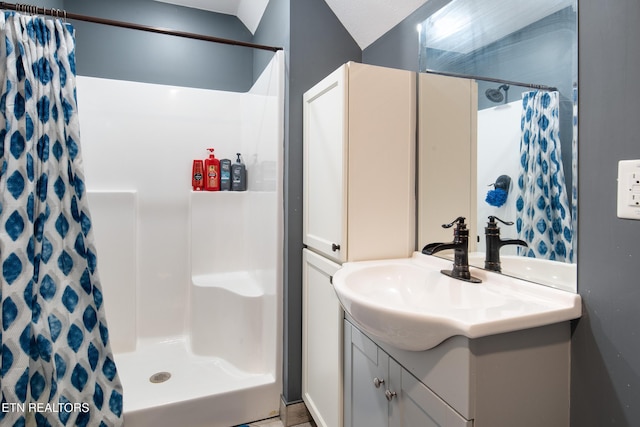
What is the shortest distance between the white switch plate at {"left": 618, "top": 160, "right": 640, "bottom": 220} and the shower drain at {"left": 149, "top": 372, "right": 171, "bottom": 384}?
7.22 feet

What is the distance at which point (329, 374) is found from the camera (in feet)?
4.77

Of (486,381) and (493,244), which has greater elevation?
(493,244)

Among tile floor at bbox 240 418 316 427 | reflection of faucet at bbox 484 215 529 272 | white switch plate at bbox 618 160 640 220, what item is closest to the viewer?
white switch plate at bbox 618 160 640 220

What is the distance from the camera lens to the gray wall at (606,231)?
74cm

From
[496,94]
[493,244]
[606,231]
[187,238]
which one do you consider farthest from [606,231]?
[187,238]

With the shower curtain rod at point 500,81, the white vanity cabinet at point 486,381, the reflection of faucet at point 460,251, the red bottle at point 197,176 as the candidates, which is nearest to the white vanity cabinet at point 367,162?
the shower curtain rod at point 500,81

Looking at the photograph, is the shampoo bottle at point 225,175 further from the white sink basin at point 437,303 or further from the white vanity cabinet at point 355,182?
the white sink basin at point 437,303

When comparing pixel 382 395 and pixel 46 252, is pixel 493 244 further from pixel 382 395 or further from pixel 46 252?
pixel 46 252

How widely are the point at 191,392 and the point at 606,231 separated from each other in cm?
185

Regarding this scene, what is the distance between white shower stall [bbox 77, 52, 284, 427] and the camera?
1.83 m

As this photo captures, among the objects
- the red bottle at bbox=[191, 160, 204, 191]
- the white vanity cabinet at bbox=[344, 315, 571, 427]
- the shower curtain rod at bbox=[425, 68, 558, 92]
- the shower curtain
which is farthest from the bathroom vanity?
the red bottle at bbox=[191, 160, 204, 191]

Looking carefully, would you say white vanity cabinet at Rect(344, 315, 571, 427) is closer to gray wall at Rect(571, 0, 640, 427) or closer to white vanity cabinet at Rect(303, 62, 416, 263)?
gray wall at Rect(571, 0, 640, 427)

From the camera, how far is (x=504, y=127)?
1.13m

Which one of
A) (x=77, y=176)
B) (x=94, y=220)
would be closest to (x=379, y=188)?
(x=77, y=176)
